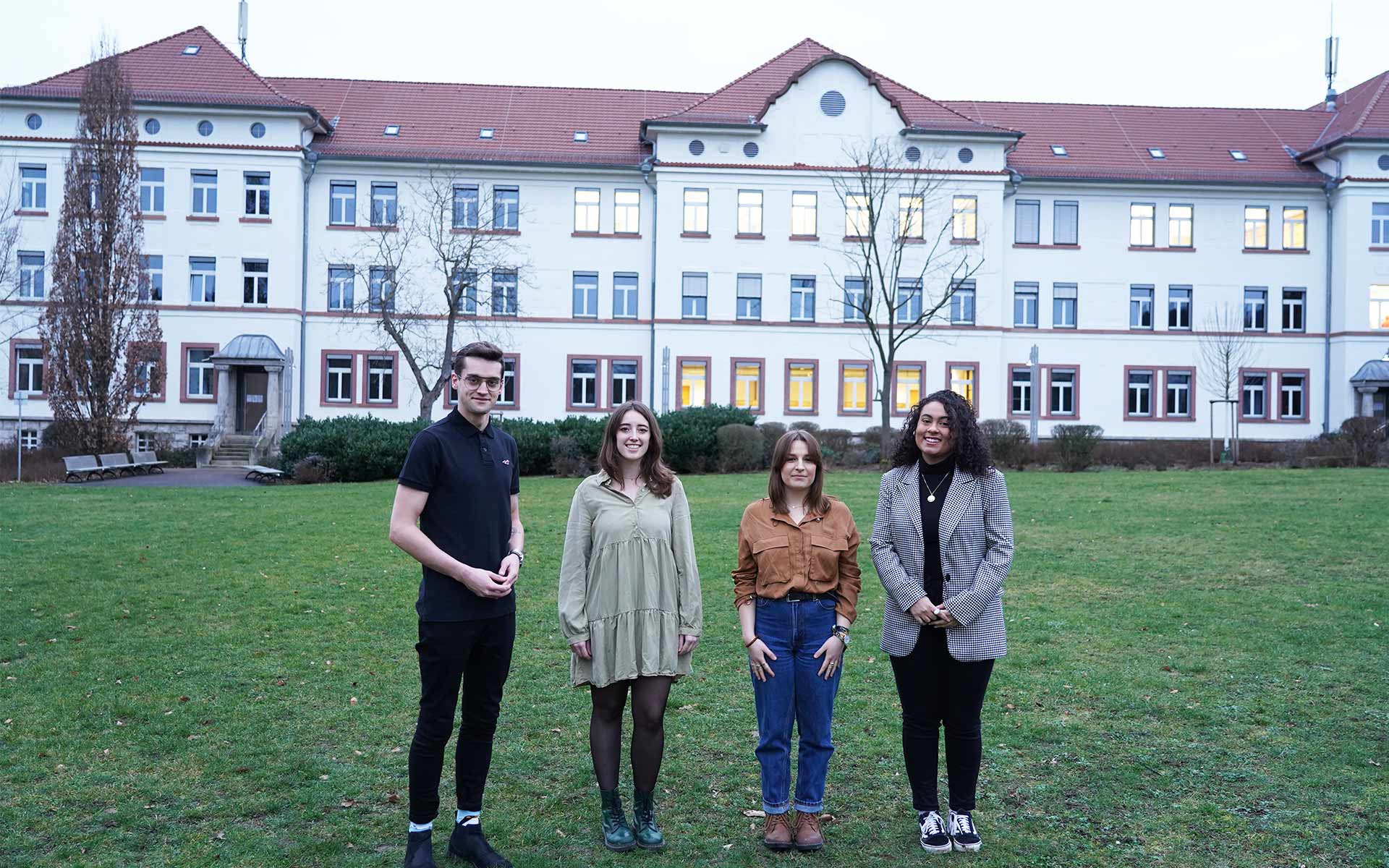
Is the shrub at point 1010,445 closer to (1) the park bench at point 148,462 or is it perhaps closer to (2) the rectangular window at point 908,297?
(2) the rectangular window at point 908,297

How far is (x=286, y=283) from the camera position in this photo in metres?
37.8

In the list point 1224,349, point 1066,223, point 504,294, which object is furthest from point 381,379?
point 1224,349

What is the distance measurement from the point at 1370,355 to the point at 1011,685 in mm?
38774

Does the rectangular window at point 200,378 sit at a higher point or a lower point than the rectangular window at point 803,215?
lower

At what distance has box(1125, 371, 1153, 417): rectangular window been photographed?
4059 cm

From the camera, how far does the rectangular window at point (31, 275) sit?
122ft

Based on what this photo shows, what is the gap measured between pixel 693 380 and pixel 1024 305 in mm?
12629

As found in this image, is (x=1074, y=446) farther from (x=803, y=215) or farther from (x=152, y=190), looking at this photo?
(x=152, y=190)

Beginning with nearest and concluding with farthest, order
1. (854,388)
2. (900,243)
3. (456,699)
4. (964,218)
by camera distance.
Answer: (456,699) → (900,243) → (964,218) → (854,388)

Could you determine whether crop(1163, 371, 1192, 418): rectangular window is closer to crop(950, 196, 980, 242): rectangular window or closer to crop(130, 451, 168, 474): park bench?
crop(950, 196, 980, 242): rectangular window

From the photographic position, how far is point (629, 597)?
4965mm

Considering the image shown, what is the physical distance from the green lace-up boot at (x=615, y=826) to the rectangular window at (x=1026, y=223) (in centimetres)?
3835

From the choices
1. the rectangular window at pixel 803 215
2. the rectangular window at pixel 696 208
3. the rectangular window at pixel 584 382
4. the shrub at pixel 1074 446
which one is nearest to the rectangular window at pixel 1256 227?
the rectangular window at pixel 803 215

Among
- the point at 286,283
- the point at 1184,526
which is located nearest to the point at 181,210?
the point at 286,283
